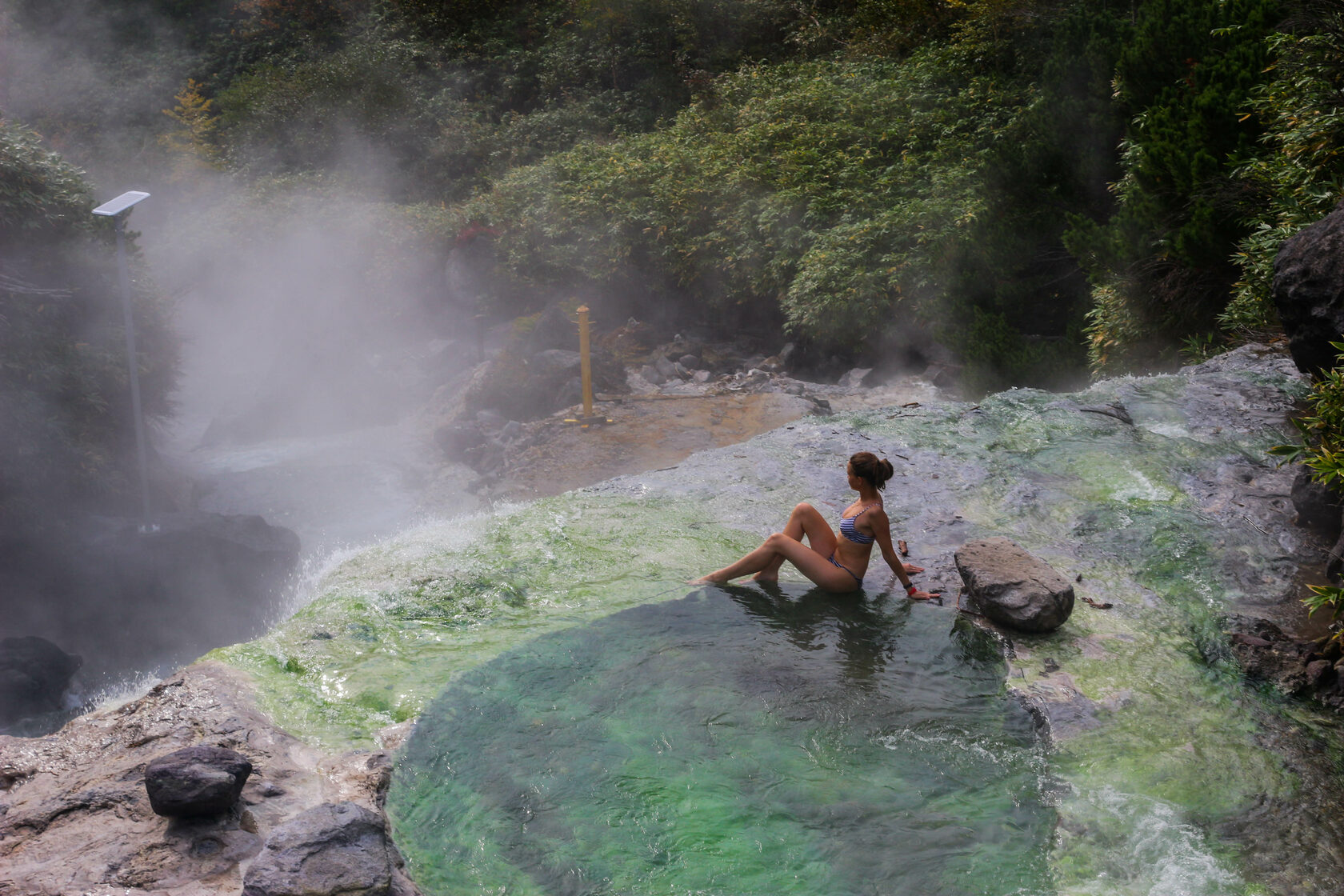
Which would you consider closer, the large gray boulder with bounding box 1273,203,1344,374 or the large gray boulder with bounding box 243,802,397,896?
the large gray boulder with bounding box 243,802,397,896

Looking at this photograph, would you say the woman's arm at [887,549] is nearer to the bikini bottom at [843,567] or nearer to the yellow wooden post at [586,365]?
the bikini bottom at [843,567]

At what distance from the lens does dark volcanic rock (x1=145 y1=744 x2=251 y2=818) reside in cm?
291

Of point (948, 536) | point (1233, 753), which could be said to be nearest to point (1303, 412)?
point (948, 536)

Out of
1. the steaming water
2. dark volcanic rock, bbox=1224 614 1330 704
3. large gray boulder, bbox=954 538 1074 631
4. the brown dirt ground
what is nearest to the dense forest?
the brown dirt ground

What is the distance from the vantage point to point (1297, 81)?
22.5 feet

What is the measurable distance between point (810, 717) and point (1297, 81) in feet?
22.0

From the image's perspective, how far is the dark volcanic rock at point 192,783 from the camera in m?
2.91

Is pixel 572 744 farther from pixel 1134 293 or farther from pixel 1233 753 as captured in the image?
pixel 1134 293

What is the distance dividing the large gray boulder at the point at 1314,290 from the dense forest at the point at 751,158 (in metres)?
2.17

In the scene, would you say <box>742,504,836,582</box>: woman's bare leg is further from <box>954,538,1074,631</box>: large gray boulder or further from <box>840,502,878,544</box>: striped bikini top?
<box>954,538,1074,631</box>: large gray boulder

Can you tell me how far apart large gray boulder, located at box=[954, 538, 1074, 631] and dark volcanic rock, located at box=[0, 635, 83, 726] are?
8127 millimetres

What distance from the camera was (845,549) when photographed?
5.02m

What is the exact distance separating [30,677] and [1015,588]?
27.7 ft

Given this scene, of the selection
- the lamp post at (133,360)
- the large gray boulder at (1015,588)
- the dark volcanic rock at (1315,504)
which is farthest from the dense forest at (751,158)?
the large gray boulder at (1015,588)
